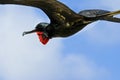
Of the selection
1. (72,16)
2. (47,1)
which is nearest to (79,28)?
(72,16)

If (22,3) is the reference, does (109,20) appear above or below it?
below

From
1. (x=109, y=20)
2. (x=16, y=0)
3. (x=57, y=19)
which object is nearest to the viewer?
(x=16, y=0)

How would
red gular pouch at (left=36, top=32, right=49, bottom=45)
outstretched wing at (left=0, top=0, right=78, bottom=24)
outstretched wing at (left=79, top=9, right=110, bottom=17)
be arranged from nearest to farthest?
outstretched wing at (left=0, top=0, right=78, bottom=24) < red gular pouch at (left=36, top=32, right=49, bottom=45) < outstretched wing at (left=79, top=9, right=110, bottom=17)

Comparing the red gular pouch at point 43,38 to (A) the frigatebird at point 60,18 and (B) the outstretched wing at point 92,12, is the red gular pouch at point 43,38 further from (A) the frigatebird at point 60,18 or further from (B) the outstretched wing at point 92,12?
(B) the outstretched wing at point 92,12

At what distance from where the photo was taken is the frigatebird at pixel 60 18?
6508 millimetres

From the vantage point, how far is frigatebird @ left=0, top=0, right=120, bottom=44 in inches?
256

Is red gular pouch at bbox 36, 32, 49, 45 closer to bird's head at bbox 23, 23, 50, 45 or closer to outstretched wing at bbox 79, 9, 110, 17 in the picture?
bird's head at bbox 23, 23, 50, 45

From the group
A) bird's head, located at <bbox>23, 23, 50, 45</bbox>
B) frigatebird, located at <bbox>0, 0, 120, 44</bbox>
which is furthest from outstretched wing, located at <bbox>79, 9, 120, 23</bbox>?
bird's head, located at <bbox>23, 23, 50, 45</bbox>

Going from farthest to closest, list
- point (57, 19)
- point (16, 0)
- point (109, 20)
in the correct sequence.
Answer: point (109, 20) → point (57, 19) → point (16, 0)

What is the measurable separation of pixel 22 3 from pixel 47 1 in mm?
350

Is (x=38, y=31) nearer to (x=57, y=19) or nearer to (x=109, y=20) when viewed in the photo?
(x=57, y=19)

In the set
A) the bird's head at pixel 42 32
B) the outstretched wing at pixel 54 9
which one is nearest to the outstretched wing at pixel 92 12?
the outstretched wing at pixel 54 9

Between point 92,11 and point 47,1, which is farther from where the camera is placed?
point 92,11

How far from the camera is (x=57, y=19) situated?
675 cm
